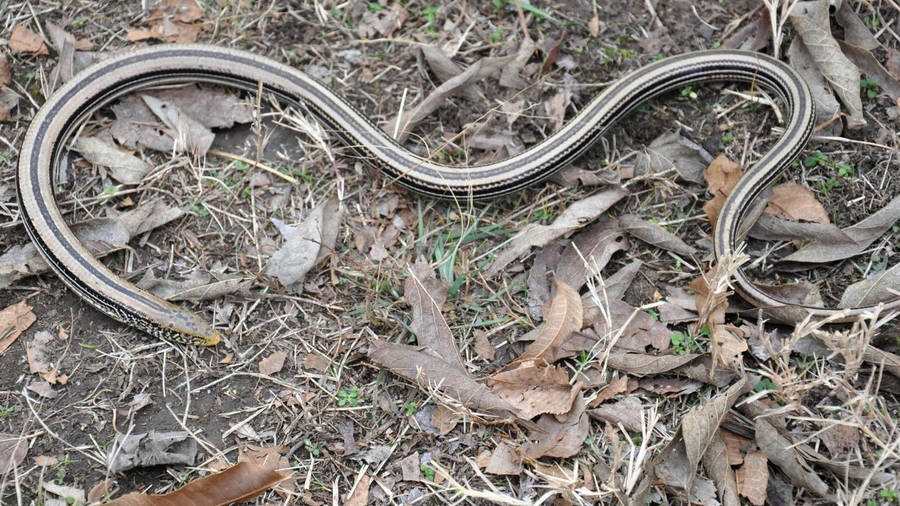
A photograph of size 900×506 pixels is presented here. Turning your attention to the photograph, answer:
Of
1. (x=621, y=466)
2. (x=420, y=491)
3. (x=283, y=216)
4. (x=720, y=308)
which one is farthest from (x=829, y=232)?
(x=283, y=216)

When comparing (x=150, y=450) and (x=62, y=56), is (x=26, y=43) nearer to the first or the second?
(x=62, y=56)

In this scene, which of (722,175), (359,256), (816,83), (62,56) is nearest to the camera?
(359,256)

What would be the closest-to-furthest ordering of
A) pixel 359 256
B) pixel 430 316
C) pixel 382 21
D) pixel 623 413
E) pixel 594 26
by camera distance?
pixel 623 413 < pixel 430 316 < pixel 359 256 < pixel 594 26 < pixel 382 21

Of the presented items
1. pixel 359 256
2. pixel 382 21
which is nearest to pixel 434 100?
pixel 382 21

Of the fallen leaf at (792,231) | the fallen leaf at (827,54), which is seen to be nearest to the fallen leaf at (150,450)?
the fallen leaf at (792,231)

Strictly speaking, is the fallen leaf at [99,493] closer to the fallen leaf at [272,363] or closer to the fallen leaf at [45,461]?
the fallen leaf at [45,461]

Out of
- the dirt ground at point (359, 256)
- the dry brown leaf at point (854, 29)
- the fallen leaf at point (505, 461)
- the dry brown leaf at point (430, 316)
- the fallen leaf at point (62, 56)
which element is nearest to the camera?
the fallen leaf at point (505, 461)

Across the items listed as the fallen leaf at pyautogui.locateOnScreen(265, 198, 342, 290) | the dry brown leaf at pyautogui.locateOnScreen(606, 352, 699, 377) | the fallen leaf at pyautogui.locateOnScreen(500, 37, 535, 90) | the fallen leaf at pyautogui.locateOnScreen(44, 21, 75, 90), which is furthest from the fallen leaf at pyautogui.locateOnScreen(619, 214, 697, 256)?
the fallen leaf at pyautogui.locateOnScreen(44, 21, 75, 90)

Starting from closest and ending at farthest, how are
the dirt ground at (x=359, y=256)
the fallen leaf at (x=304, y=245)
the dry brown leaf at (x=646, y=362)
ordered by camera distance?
the dirt ground at (x=359, y=256)
the dry brown leaf at (x=646, y=362)
the fallen leaf at (x=304, y=245)
